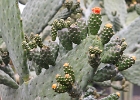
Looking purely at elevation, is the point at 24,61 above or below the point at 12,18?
below

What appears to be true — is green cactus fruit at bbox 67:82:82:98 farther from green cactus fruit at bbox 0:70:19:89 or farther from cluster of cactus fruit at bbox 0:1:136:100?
green cactus fruit at bbox 0:70:19:89

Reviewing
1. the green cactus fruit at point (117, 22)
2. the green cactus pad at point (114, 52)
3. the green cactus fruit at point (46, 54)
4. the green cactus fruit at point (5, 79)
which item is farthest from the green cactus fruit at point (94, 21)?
the green cactus fruit at point (117, 22)

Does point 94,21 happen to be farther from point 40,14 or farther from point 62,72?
point 40,14

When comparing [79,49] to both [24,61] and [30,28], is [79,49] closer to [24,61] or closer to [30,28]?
[24,61]

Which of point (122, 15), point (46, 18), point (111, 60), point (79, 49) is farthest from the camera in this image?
point (122, 15)

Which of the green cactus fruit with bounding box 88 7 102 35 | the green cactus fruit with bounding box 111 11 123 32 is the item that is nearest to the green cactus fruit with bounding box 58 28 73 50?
the green cactus fruit with bounding box 88 7 102 35

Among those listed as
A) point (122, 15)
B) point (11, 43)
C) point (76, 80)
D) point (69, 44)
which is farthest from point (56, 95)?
point (122, 15)

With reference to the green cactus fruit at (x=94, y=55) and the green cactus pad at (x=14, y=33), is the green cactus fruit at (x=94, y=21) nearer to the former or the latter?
the green cactus fruit at (x=94, y=55)
